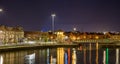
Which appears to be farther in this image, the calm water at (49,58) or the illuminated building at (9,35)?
the illuminated building at (9,35)

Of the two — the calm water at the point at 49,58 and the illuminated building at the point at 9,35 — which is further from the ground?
the illuminated building at the point at 9,35

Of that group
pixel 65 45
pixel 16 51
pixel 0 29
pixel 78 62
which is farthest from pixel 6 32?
pixel 78 62

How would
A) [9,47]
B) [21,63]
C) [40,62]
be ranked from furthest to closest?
[9,47] → [40,62] → [21,63]

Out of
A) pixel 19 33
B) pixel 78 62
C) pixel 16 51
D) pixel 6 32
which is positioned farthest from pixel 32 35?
pixel 78 62

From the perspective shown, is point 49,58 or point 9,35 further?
point 9,35

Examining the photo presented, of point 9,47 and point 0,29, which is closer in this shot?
point 9,47

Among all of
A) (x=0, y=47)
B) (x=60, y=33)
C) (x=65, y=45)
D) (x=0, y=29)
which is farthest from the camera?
(x=60, y=33)

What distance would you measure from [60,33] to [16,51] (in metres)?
33.4

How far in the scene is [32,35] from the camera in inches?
4451

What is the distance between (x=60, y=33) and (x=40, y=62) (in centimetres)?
4428

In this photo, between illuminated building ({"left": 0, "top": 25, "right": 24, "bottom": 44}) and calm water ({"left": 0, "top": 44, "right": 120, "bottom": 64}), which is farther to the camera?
illuminated building ({"left": 0, "top": 25, "right": 24, "bottom": 44})

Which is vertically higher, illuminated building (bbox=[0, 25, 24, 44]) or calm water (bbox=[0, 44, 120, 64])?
illuminated building (bbox=[0, 25, 24, 44])

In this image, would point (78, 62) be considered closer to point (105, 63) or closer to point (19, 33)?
point (105, 63)

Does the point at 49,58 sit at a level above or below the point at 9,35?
below
